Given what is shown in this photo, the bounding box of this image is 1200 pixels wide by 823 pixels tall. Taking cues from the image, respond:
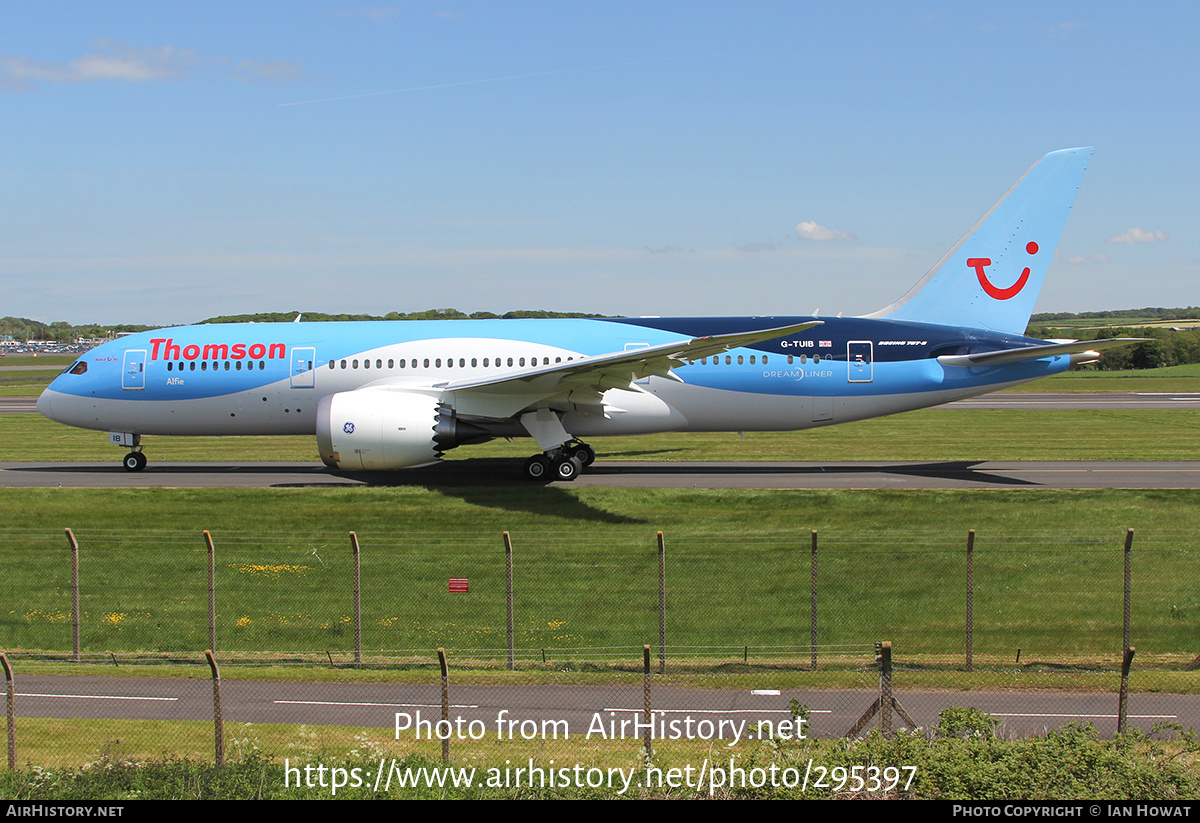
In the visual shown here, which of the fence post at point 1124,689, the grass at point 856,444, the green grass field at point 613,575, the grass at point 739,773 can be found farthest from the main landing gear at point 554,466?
the fence post at point 1124,689

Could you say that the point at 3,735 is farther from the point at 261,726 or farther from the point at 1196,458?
the point at 1196,458

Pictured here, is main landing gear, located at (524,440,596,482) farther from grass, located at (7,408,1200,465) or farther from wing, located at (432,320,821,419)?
grass, located at (7,408,1200,465)

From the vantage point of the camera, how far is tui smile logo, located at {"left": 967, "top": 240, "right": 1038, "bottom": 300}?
2962 centimetres

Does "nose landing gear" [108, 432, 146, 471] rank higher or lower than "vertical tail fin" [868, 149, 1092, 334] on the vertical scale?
lower

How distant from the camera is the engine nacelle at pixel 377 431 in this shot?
24.8 metres

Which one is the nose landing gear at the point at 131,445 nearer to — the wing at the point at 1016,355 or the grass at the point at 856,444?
the grass at the point at 856,444

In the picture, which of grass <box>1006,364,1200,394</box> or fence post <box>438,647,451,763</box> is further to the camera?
grass <box>1006,364,1200,394</box>

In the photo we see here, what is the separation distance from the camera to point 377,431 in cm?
2491

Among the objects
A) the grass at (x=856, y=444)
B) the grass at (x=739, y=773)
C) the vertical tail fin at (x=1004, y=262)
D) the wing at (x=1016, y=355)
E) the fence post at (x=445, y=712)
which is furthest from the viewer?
the grass at (x=856, y=444)

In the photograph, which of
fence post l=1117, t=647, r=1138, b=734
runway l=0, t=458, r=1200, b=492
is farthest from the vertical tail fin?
fence post l=1117, t=647, r=1138, b=734

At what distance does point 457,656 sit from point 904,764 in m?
7.55

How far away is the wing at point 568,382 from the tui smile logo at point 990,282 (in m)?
7.45

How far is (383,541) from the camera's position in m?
19.6

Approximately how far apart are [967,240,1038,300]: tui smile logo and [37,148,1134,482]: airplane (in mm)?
44
